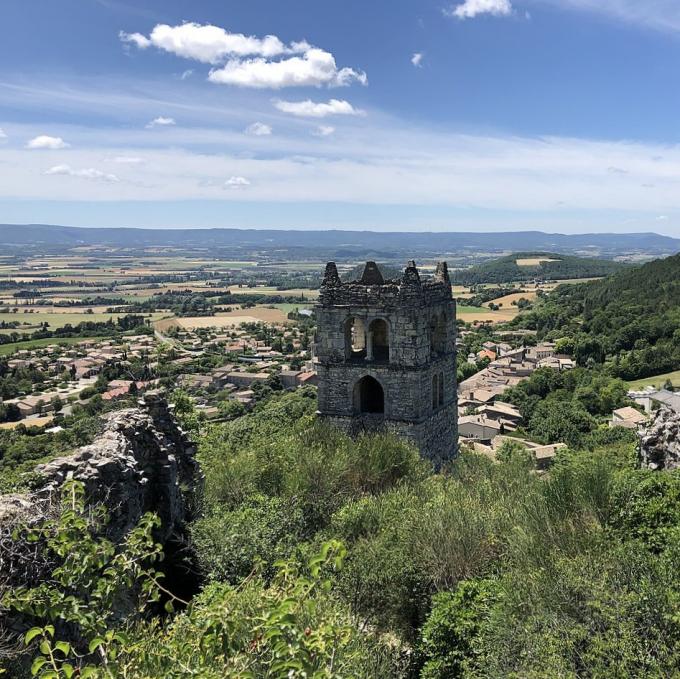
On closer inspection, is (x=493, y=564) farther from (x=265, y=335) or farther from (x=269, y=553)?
(x=265, y=335)

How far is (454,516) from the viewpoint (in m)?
11.9

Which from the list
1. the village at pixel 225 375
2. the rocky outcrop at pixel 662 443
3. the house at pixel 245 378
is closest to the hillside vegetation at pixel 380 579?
the rocky outcrop at pixel 662 443

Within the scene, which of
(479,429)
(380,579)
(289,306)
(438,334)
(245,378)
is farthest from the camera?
(289,306)

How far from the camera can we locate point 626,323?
85.1 metres

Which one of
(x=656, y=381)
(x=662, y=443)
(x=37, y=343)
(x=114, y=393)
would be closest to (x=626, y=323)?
(x=656, y=381)

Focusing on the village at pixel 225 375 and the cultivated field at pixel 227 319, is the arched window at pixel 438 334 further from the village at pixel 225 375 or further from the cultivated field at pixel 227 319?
the cultivated field at pixel 227 319

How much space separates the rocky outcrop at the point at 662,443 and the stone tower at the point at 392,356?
7377 millimetres

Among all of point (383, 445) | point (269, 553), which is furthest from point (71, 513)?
point (383, 445)

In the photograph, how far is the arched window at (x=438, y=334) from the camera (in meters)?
22.2

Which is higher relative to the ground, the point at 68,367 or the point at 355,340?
the point at 355,340

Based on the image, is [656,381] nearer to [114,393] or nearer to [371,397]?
[371,397]

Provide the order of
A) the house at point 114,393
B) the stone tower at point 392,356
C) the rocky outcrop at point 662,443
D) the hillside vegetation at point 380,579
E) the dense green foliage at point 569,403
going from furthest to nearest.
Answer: the house at point 114,393 < the dense green foliage at point 569,403 < the stone tower at point 392,356 < the rocky outcrop at point 662,443 < the hillside vegetation at point 380,579

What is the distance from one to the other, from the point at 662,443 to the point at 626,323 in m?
78.0

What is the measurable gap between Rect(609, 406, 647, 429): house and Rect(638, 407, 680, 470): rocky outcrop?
39.2m
